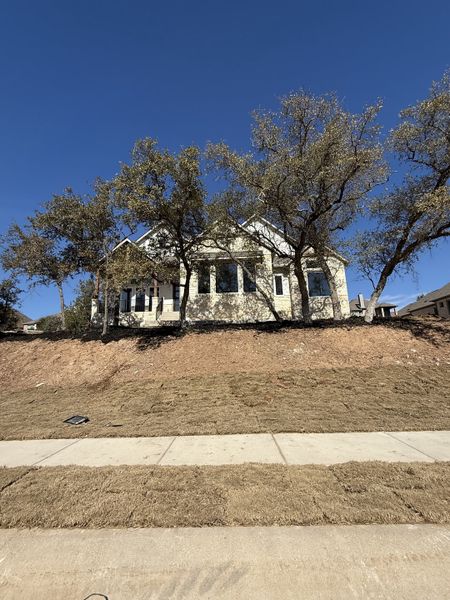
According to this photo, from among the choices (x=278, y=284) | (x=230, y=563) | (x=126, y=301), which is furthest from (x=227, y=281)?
(x=230, y=563)

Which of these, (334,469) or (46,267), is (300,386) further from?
(46,267)

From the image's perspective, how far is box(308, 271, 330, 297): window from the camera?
21797 mm

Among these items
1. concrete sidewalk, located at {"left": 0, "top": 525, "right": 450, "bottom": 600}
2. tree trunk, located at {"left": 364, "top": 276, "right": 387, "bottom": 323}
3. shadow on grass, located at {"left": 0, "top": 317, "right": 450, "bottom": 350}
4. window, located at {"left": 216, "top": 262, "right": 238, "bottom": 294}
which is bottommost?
concrete sidewalk, located at {"left": 0, "top": 525, "right": 450, "bottom": 600}

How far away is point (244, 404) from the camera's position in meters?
9.27

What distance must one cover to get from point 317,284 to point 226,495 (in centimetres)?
1894

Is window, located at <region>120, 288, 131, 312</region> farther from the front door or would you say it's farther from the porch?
the front door

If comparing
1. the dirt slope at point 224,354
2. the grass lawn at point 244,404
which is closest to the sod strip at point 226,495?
the grass lawn at point 244,404

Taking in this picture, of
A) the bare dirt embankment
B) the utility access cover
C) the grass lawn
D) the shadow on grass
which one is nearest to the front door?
the shadow on grass

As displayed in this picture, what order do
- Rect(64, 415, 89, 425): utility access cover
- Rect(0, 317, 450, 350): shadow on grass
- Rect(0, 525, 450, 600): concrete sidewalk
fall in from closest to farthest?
1. Rect(0, 525, 450, 600): concrete sidewalk
2. Rect(64, 415, 89, 425): utility access cover
3. Rect(0, 317, 450, 350): shadow on grass

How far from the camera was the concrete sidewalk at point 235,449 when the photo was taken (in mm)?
5406

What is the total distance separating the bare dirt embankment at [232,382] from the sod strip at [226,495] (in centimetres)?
256

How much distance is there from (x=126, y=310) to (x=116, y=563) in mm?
20610

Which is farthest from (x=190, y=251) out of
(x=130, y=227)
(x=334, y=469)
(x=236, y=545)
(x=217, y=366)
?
(x=236, y=545)

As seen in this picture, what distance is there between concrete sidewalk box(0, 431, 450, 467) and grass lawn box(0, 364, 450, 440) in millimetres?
461
